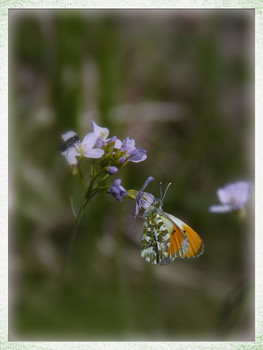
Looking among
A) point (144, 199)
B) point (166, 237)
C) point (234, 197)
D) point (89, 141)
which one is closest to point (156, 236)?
point (166, 237)

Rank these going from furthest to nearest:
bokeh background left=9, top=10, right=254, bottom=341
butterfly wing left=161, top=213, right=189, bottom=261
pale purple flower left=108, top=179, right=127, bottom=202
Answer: bokeh background left=9, top=10, right=254, bottom=341 → butterfly wing left=161, top=213, right=189, bottom=261 → pale purple flower left=108, top=179, right=127, bottom=202

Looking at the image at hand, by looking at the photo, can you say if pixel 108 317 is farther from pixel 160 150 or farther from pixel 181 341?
pixel 160 150

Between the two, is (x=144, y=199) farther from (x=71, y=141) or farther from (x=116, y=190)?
(x=71, y=141)

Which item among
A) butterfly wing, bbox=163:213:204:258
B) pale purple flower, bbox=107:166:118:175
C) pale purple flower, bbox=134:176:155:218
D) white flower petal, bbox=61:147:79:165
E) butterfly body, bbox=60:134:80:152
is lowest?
butterfly wing, bbox=163:213:204:258

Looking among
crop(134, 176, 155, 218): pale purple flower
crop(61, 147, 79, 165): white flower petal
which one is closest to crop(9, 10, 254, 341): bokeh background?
crop(134, 176, 155, 218): pale purple flower

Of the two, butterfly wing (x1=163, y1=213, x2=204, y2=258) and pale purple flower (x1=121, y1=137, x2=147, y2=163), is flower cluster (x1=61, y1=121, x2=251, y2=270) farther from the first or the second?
butterfly wing (x1=163, y1=213, x2=204, y2=258)

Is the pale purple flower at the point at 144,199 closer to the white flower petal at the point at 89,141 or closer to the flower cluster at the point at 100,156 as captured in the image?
the flower cluster at the point at 100,156
